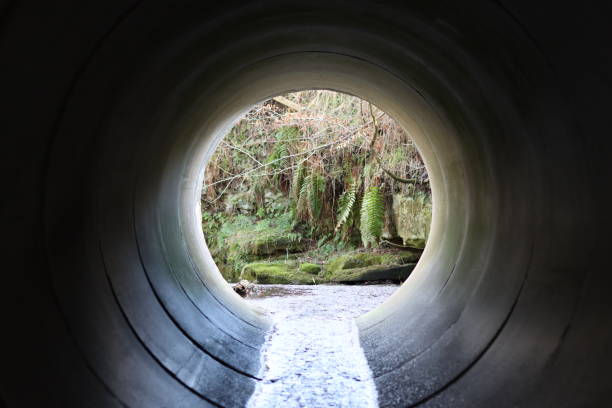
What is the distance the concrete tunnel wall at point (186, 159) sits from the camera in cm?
196

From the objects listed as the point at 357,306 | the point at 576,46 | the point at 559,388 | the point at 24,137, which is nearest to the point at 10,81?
the point at 24,137

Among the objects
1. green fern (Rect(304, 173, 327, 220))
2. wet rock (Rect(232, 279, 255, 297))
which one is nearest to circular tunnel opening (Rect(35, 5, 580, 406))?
wet rock (Rect(232, 279, 255, 297))

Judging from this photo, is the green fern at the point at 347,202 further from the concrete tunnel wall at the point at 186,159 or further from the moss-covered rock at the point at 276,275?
the concrete tunnel wall at the point at 186,159

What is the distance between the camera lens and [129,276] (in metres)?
3.15

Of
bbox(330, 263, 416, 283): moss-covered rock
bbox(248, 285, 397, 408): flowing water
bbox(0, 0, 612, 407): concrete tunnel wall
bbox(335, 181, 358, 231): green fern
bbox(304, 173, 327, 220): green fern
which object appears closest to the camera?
bbox(0, 0, 612, 407): concrete tunnel wall

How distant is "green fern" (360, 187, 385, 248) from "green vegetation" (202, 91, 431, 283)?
0.02 metres

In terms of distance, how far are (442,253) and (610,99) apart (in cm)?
293

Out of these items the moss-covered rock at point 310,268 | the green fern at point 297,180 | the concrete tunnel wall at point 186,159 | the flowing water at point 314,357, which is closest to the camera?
the concrete tunnel wall at point 186,159

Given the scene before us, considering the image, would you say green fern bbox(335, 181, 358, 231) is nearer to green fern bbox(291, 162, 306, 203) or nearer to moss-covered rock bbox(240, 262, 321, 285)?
green fern bbox(291, 162, 306, 203)

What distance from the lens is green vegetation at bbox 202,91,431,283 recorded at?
1070 cm

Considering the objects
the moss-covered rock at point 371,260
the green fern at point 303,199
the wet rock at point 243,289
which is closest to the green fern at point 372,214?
the moss-covered rock at point 371,260

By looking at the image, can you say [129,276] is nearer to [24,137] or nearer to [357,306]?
[24,137]

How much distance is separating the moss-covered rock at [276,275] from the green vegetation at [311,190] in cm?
2

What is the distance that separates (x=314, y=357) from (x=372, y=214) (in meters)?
6.36
